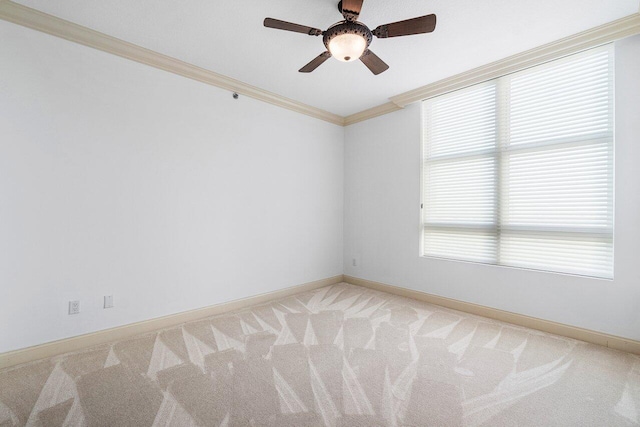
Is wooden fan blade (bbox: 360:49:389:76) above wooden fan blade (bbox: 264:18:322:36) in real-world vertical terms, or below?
below

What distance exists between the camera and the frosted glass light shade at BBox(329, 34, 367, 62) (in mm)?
2023

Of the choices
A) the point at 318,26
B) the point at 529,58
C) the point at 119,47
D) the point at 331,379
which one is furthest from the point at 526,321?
the point at 119,47

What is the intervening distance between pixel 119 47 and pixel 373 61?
7.51 feet

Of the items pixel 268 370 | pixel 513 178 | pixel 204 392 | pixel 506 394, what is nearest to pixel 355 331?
pixel 268 370

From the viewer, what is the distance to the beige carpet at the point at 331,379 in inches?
64.7

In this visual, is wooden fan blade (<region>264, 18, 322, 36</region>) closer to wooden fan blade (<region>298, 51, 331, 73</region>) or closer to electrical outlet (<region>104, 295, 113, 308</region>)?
wooden fan blade (<region>298, 51, 331, 73</region>)

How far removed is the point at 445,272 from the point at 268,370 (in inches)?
95.8

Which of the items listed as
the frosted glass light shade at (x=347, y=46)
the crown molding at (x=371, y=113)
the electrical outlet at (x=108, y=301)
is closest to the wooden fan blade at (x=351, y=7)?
the frosted glass light shade at (x=347, y=46)

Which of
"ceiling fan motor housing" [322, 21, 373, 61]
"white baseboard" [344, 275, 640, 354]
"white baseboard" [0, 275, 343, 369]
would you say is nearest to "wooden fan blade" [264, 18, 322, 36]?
"ceiling fan motor housing" [322, 21, 373, 61]

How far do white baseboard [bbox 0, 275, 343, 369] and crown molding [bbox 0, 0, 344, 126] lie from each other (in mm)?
2510

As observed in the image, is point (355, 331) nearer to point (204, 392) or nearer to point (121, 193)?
point (204, 392)

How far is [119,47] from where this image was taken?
2596 mm

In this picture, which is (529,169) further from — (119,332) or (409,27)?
(119,332)

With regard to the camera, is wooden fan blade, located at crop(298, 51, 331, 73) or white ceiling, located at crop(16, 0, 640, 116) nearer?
white ceiling, located at crop(16, 0, 640, 116)
